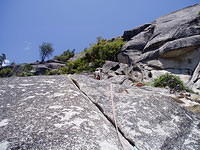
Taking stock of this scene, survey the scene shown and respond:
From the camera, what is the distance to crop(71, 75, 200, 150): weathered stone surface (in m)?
1.51

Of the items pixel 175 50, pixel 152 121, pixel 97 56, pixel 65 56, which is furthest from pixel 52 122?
pixel 65 56

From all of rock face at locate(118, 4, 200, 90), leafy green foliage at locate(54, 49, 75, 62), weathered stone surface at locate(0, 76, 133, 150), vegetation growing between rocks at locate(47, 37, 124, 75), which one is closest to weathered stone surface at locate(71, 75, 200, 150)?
weathered stone surface at locate(0, 76, 133, 150)

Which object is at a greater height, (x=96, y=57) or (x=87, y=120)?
(x=96, y=57)

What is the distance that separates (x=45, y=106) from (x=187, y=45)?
13605mm

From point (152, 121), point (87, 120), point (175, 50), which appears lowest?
point (152, 121)

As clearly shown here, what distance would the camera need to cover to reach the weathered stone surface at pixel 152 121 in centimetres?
151

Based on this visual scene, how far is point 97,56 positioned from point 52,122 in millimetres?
18956

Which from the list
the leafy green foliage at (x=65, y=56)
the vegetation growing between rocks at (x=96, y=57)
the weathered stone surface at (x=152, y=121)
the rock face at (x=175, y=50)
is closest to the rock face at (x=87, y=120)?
the weathered stone surface at (x=152, y=121)

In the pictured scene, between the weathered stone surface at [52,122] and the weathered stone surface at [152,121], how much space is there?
0.57ft

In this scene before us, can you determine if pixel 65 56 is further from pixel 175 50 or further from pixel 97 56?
pixel 175 50

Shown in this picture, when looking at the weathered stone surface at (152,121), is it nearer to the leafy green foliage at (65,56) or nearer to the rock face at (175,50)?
the rock face at (175,50)

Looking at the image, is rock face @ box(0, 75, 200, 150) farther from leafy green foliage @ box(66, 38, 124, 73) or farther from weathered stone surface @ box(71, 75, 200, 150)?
leafy green foliage @ box(66, 38, 124, 73)

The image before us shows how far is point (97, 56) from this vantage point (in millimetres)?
20125

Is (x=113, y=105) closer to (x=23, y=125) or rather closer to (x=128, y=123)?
(x=128, y=123)
